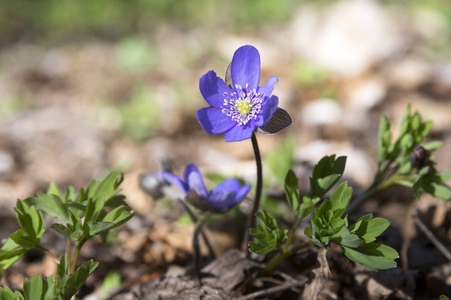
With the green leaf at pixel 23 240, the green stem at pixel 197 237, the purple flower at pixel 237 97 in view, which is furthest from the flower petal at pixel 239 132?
the green leaf at pixel 23 240

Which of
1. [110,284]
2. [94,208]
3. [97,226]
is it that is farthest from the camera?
[110,284]

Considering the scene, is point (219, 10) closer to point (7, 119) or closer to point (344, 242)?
point (7, 119)

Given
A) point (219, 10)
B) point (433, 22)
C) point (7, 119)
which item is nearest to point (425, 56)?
point (433, 22)

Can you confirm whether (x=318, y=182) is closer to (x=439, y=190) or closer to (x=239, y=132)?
(x=239, y=132)

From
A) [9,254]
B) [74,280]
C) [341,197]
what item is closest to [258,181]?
[341,197]

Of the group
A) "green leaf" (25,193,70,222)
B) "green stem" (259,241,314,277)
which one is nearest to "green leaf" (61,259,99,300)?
"green leaf" (25,193,70,222)

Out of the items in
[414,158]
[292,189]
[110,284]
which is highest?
[414,158]

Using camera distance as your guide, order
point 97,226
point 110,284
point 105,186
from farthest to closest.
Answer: point 110,284 → point 105,186 → point 97,226
